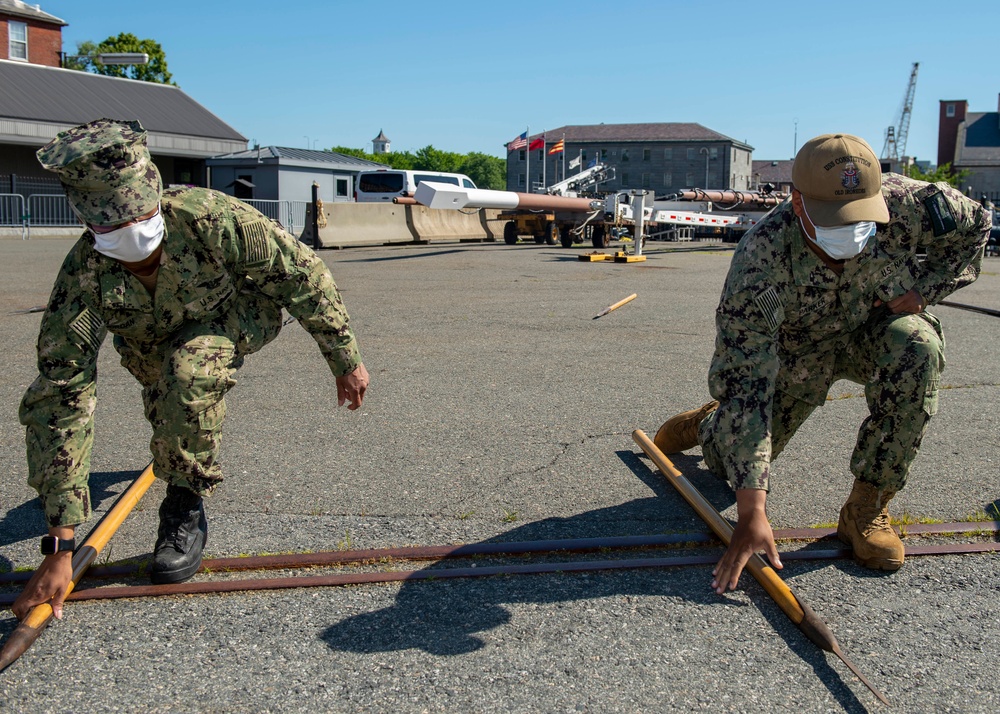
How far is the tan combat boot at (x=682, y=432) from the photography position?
4.05 meters

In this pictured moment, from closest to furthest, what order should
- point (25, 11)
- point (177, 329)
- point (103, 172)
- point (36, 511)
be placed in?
point (103, 172), point (177, 329), point (36, 511), point (25, 11)

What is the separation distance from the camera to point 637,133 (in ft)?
331

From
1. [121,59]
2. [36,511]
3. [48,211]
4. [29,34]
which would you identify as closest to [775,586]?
[36,511]

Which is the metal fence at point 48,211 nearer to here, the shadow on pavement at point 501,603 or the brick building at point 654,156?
the shadow on pavement at point 501,603

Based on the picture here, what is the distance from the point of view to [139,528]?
3432mm

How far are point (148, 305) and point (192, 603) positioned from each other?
3.13ft

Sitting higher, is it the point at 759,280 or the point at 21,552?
the point at 759,280

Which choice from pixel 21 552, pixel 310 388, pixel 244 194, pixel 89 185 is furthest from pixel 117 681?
pixel 244 194

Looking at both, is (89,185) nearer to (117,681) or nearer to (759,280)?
(117,681)

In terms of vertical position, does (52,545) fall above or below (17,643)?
above

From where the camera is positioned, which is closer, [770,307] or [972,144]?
[770,307]

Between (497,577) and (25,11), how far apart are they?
153 ft

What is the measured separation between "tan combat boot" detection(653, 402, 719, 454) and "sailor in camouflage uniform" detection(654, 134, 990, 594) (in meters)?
0.38

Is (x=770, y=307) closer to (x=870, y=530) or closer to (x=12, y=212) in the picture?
(x=870, y=530)
